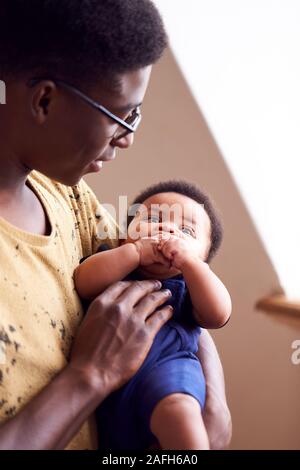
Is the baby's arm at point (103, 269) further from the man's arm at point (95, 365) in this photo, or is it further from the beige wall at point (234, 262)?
the beige wall at point (234, 262)

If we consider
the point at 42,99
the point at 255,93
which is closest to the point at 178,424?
the point at 42,99

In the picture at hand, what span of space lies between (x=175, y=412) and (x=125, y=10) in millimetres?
615

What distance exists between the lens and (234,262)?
1.85m

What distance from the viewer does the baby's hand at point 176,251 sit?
110 centimetres

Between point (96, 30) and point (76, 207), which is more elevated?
A: point (96, 30)

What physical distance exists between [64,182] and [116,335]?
0.27m

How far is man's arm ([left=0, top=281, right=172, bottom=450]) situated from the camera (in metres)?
0.82

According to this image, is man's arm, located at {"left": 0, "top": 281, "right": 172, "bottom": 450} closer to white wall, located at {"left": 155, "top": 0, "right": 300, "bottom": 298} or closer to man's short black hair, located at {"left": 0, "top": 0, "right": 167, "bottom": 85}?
man's short black hair, located at {"left": 0, "top": 0, "right": 167, "bottom": 85}

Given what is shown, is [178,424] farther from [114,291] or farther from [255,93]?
[255,93]

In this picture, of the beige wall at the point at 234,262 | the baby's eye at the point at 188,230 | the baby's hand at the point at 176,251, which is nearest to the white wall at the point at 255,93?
the beige wall at the point at 234,262

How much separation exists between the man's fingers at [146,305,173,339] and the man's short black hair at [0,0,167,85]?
422 millimetres

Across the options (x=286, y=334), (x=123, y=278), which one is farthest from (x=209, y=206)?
(x=286, y=334)

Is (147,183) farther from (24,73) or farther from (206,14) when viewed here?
(24,73)

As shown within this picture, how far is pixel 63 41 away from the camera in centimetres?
83
